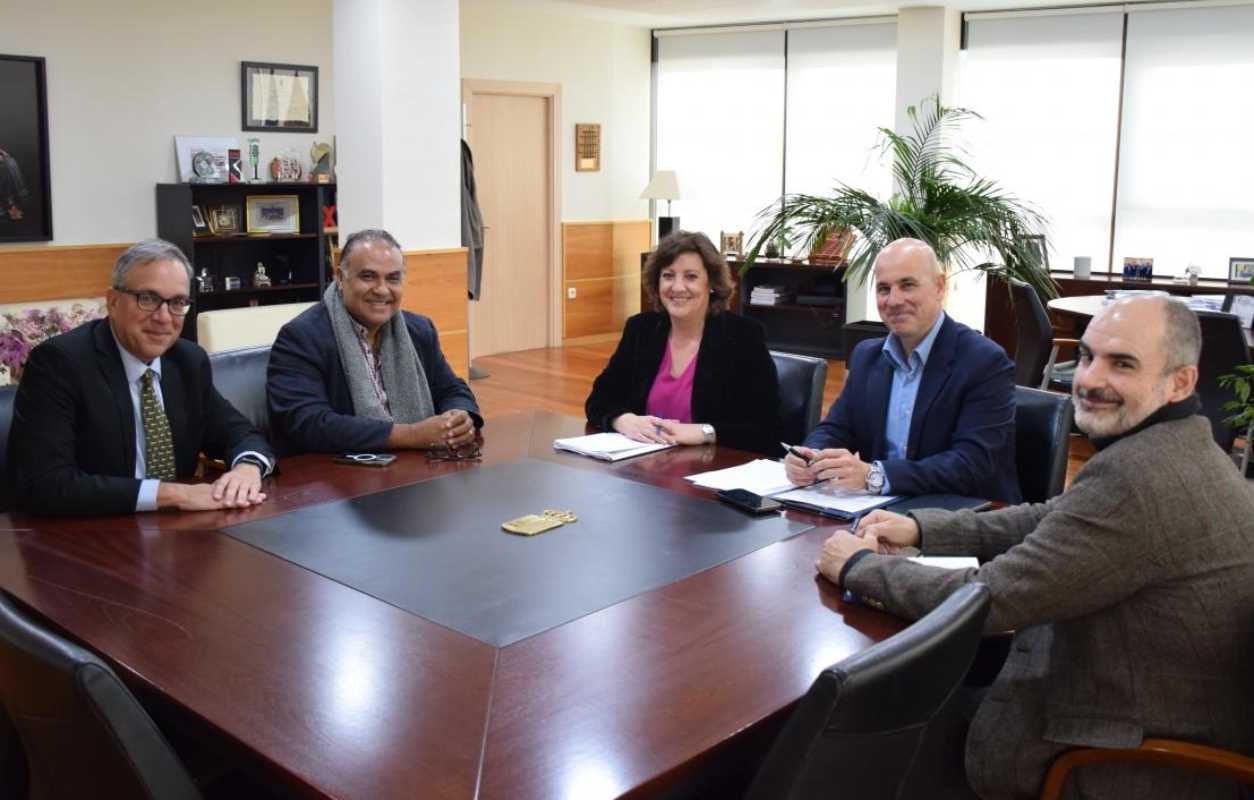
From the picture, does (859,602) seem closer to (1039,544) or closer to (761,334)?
(1039,544)

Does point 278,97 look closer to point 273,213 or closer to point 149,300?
point 273,213

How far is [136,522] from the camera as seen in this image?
2379mm

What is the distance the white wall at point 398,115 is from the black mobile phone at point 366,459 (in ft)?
10.5

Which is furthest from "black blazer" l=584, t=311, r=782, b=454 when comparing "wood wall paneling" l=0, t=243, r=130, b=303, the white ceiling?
the white ceiling

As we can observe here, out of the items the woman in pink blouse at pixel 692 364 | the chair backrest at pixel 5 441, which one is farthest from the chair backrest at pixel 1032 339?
the chair backrest at pixel 5 441

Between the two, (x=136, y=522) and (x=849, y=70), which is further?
(x=849, y=70)

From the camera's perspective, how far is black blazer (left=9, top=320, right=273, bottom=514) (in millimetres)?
2393

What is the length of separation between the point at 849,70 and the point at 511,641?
812 centimetres

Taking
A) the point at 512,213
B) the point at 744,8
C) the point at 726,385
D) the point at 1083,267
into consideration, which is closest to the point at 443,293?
the point at 512,213

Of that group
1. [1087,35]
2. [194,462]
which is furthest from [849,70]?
[194,462]

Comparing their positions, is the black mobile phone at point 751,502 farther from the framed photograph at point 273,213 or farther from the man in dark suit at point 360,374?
the framed photograph at point 273,213

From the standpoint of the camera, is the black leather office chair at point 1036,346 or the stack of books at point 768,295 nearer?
the black leather office chair at point 1036,346

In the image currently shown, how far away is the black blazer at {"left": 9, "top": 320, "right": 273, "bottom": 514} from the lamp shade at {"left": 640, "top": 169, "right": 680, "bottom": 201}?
6809 mm

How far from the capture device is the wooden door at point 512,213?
29.1 feet
